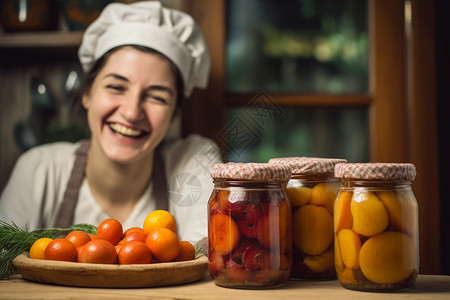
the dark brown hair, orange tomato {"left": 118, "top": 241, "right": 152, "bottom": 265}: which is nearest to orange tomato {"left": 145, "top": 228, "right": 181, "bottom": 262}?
orange tomato {"left": 118, "top": 241, "right": 152, "bottom": 265}

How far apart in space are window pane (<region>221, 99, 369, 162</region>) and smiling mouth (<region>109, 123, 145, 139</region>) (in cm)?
37

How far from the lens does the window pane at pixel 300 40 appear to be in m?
1.69

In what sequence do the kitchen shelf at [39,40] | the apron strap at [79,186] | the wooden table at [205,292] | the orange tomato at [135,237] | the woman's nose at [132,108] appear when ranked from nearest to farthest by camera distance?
the wooden table at [205,292] → the orange tomato at [135,237] → the woman's nose at [132,108] → the apron strap at [79,186] → the kitchen shelf at [39,40]

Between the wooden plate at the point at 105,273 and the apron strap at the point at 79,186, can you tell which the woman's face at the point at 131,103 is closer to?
the apron strap at the point at 79,186

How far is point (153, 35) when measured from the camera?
53.9 inches

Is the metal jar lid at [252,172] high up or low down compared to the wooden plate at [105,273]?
up

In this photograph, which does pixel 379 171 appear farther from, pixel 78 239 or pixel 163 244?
pixel 78 239

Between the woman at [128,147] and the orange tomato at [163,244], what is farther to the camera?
the woman at [128,147]

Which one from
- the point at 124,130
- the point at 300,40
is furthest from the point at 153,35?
the point at 300,40

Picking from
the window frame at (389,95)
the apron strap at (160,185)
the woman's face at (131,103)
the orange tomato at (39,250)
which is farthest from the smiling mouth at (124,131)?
the orange tomato at (39,250)

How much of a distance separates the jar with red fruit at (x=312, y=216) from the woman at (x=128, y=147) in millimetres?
593

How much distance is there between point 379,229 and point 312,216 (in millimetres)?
110

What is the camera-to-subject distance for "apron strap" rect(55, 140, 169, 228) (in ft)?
4.71

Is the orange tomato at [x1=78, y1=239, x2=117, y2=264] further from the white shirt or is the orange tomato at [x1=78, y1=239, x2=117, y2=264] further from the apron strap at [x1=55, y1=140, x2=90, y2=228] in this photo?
the apron strap at [x1=55, y1=140, x2=90, y2=228]
